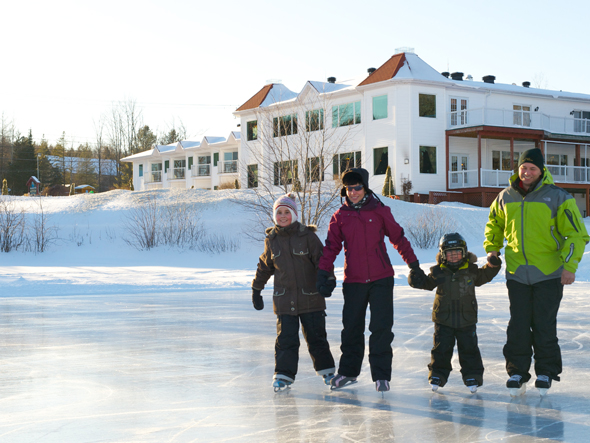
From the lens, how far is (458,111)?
33.4m

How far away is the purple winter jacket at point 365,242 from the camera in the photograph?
17.8 ft

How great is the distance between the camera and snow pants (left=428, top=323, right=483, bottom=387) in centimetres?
533

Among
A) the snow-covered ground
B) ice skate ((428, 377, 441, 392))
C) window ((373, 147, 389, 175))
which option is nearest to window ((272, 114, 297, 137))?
window ((373, 147, 389, 175))

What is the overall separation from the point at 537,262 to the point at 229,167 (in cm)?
4249

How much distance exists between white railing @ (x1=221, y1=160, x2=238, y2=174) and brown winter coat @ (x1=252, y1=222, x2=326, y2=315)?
40679 millimetres

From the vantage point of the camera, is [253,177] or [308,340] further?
[253,177]

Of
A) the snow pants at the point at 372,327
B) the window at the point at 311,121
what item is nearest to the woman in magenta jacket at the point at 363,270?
the snow pants at the point at 372,327

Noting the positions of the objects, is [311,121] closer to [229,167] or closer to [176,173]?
[229,167]

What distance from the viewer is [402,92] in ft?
107

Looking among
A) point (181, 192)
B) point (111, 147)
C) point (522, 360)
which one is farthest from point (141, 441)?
point (111, 147)

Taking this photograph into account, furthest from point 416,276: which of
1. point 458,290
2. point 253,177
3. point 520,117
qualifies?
point 520,117

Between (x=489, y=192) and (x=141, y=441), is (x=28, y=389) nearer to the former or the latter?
(x=141, y=441)

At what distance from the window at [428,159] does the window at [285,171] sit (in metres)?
10.8

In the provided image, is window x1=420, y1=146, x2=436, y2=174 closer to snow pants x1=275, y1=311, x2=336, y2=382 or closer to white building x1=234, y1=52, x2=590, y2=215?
white building x1=234, y1=52, x2=590, y2=215
